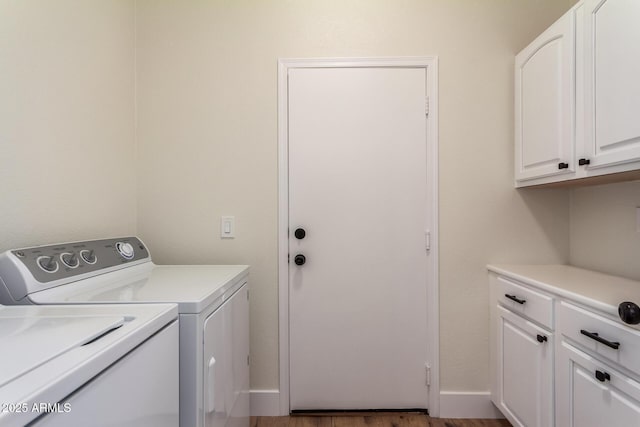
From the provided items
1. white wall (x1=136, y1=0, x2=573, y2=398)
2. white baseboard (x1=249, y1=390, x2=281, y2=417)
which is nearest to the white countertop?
white wall (x1=136, y1=0, x2=573, y2=398)

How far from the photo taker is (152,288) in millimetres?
1150

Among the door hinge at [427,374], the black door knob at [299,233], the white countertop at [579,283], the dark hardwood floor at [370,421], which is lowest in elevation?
the dark hardwood floor at [370,421]

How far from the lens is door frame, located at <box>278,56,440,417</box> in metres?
1.84

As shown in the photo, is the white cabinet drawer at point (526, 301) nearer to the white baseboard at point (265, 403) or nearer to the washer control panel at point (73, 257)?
the white baseboard at point (265, 403)

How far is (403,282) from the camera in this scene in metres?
1.85

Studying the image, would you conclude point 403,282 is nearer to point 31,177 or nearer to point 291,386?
point 291,386

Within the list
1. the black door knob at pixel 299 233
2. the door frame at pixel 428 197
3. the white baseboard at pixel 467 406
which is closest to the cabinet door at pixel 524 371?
the white baseboard at pixel 467 406

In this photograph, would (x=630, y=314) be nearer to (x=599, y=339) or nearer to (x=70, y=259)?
(x=599, y=339)

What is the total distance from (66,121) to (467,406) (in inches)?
97.6

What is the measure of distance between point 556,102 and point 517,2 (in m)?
0.79

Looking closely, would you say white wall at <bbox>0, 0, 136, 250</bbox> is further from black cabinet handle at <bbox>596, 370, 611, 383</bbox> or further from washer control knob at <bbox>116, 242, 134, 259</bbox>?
black cabinet handle at <bbox>596, 370, 611, 383</bbox>

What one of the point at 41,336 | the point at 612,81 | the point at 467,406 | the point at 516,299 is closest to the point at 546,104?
the point at 612,81

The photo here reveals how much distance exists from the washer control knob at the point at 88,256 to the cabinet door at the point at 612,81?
6.67ft

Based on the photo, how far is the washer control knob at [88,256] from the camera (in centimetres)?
124
